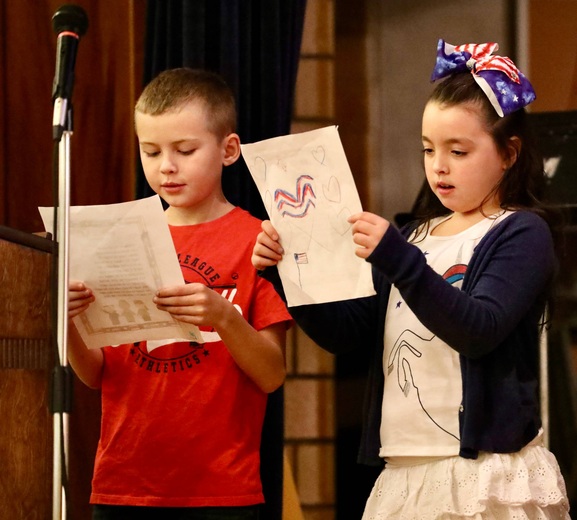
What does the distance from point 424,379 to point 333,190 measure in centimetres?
36

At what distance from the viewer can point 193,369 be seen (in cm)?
175

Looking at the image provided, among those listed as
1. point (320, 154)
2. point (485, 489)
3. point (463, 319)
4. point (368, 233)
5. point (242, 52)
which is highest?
point (242, 52)

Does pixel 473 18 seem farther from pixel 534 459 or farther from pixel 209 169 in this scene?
pixel 534 459

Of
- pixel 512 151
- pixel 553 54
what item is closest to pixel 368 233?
pixel 512 151

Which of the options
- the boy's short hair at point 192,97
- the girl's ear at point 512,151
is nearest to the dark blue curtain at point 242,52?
the boy's short hair at point 192,97

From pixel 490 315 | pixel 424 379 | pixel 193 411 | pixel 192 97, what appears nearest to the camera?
pixel 490 315

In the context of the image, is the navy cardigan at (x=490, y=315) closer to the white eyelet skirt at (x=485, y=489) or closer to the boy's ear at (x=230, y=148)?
the white eyelet skirt at (x=485, y=489)

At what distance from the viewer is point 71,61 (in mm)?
1443

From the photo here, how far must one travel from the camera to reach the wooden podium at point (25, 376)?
58.7 inches

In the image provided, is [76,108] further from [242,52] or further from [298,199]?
[298,199]

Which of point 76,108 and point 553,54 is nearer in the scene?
point 76,108

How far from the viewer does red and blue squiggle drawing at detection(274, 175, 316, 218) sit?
1.56 m

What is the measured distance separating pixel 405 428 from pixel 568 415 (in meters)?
1.36

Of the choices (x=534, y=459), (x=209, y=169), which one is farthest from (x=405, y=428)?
(x=209, y=169)
